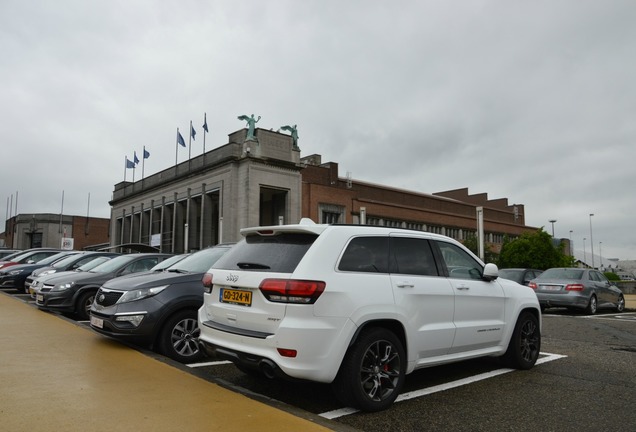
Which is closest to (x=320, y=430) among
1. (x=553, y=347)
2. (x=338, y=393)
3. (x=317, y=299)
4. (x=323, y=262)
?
(x=338, y=393)

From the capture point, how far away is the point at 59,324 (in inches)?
364

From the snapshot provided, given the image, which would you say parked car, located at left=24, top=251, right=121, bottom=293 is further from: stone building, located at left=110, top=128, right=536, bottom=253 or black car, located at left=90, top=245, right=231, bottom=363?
stone building, located at left=110, top=128, right=536, bottom=253

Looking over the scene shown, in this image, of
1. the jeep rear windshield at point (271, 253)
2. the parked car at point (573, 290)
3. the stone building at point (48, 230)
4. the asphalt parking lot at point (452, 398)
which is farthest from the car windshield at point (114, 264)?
the stone building at point (48, 230)

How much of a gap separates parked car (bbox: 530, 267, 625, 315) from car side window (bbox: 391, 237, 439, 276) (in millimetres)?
10695

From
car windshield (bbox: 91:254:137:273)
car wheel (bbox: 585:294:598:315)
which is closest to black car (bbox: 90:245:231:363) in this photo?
car windshield (bbox: 91:254:137:273)

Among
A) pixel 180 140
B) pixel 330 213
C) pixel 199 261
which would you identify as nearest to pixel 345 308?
pixel 199 261

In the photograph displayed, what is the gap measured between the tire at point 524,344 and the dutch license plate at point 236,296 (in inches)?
147

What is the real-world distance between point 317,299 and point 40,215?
8534 cm

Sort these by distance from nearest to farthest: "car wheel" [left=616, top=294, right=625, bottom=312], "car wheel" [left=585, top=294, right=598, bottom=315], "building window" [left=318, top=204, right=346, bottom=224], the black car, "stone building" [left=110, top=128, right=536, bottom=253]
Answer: the black car
"car wheel" [left=585, top=294, right=598, bottom=315]
"car wheel" [left=616, top=294, right=625, bottom=312]
"stone building" [left=110, top=128, right=536, bottom=253]
"building window" [left=318, top=204, right=346, bottom=224]

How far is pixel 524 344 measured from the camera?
21.9 ft

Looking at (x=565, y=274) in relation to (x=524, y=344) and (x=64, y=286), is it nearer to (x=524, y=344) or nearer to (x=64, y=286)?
(x=524, y=344)

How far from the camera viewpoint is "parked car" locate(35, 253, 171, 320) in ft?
33.4

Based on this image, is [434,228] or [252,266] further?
[434,228]

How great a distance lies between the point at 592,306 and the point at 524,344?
9.92 metres
